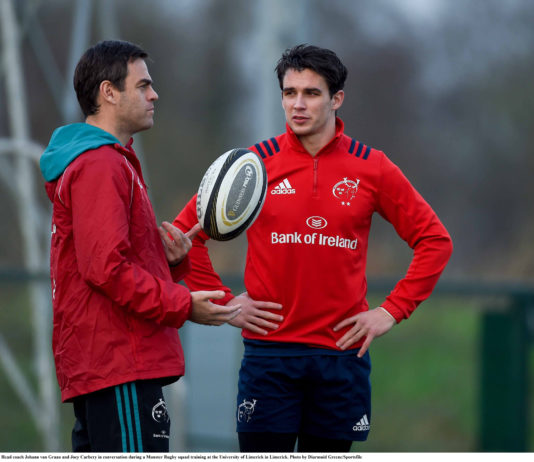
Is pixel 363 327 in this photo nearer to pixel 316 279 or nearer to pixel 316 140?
pixel 316 279

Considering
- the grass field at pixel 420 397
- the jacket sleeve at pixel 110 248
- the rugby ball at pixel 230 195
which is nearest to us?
the jacket sleeve at pixel 110 248

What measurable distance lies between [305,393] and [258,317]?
332 mm

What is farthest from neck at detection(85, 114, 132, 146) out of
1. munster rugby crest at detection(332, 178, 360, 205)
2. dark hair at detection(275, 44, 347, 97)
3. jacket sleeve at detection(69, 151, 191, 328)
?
munster rugby crest at detection(332, 178, 360, 205)

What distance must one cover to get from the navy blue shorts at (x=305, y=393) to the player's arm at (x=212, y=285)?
94 millimetres

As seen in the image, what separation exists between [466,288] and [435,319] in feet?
5.16

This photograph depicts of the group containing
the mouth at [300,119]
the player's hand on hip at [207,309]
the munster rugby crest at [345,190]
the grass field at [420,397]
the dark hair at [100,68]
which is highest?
the dark hair at [100,68]

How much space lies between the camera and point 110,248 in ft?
8.35

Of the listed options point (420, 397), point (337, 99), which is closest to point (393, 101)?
point (420, 397)

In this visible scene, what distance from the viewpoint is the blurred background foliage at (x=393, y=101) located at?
17.7 metres

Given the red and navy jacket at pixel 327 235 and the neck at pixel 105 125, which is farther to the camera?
the red and navy jacket at pixel 327 235

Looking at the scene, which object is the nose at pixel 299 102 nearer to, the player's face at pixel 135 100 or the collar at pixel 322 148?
the collar at pixel 322 148

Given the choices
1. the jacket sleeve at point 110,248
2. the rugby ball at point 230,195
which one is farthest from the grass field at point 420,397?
the jacket sleeve at point 110,248

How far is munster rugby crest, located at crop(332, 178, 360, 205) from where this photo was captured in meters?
3.11

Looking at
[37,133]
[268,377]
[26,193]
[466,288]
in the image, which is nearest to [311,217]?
[268,377]
